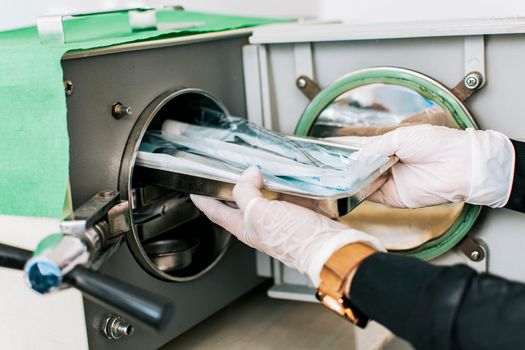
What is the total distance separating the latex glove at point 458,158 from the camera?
1.11 metres

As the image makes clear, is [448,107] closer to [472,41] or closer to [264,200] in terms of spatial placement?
[472,41]

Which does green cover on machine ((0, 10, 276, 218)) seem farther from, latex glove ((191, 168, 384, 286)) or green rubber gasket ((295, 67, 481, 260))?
green rubber gasket ((295, 67, 481, 260))

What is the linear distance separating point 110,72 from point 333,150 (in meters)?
0.43

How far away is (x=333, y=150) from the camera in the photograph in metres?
1.15

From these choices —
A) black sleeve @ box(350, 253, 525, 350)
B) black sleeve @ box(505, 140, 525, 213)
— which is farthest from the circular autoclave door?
black sleeve @ box(505, 140, 525, 213)

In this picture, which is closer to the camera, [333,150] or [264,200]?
[264,200]

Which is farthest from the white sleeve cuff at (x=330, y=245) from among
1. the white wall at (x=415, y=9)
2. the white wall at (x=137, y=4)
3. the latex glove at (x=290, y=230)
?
the white wall at (x=415, y=9)

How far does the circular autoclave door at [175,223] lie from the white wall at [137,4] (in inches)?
9.8

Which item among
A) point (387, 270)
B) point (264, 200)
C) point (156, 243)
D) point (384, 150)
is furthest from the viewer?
point (156, 243)

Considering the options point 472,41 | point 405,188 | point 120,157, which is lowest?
point 405,188

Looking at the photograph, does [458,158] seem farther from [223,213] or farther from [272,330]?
[272,330]

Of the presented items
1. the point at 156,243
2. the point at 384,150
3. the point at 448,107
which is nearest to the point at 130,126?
the point at 156,243

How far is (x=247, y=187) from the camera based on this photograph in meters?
1.00

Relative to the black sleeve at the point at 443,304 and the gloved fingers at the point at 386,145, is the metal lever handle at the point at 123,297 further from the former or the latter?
the gloved fingers at the point at 386,145
